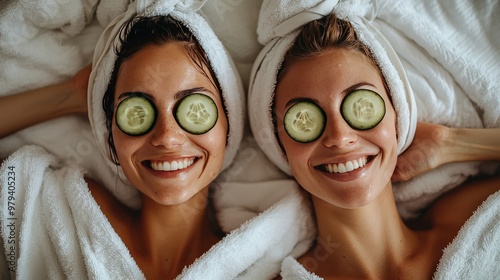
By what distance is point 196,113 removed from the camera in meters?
1.33

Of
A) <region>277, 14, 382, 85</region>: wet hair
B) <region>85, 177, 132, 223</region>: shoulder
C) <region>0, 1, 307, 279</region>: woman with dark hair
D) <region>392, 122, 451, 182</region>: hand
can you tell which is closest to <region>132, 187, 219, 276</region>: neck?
<region>0, 1, 307, 279</region>: woman with dark hair

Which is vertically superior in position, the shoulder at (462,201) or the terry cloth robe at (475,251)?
the shoulder at (462,201)

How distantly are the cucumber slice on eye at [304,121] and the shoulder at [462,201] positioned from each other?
20.6 inches

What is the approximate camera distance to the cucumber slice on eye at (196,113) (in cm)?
132

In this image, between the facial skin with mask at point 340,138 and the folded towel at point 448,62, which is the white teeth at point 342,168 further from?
the folded towel at point 448,62

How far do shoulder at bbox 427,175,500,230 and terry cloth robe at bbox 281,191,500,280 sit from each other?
0.04 m

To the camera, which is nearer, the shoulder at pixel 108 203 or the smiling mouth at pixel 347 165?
the smiling mouth at pixel 347 165

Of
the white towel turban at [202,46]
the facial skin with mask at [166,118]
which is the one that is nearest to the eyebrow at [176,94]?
the facial skin with mask at [166,118]

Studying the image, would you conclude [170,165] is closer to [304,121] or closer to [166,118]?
[166,118]

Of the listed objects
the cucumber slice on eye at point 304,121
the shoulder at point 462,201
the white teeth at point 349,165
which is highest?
the cucumber slice on eye at point 304,121

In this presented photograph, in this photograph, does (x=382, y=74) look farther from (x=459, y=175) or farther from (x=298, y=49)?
(x=459, y=175)

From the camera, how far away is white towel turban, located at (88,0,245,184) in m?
1.40

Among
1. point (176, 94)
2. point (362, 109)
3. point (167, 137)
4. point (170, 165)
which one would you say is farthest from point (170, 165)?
point (362, 109)

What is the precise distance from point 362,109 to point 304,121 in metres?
0.16
